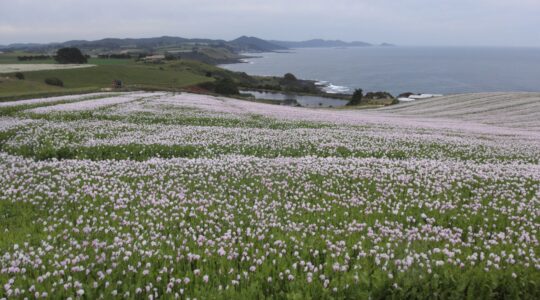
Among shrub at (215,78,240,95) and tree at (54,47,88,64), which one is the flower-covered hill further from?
tree at (54,47,88,64)

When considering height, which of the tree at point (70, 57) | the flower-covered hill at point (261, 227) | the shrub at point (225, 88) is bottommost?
the shrub at point (225, 88)

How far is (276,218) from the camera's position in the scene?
8.91 metres

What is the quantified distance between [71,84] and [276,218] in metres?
103

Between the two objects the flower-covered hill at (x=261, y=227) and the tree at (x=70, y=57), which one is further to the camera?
the tree at (x=70, y=57)

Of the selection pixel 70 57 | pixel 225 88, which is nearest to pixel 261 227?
pixel 225 88

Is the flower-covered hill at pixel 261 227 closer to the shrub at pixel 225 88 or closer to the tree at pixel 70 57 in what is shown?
the shrub at pixel 225 88

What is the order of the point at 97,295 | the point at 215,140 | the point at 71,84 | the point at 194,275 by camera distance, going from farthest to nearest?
1. the point at 71,84
2. the point at 215,140
3. the point at 194,275
4. the point at 97,295

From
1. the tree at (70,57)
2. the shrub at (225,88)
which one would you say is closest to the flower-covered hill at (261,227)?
the shrub at (225,88)

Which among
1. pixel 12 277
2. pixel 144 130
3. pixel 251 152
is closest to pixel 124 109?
pixel 144 130

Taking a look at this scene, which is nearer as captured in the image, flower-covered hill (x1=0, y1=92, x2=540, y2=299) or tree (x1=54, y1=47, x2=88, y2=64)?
flower-covered hill (x1=0, y1=92, x2=540, y2=299)

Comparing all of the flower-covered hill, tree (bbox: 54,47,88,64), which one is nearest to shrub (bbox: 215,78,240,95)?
tree (bbox: 54,47,88,64)

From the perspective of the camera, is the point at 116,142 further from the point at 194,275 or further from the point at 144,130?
the point at 194,275

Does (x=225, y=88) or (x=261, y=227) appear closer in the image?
(x=261, y=227)

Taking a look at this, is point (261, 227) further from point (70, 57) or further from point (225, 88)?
point (70, 57)
